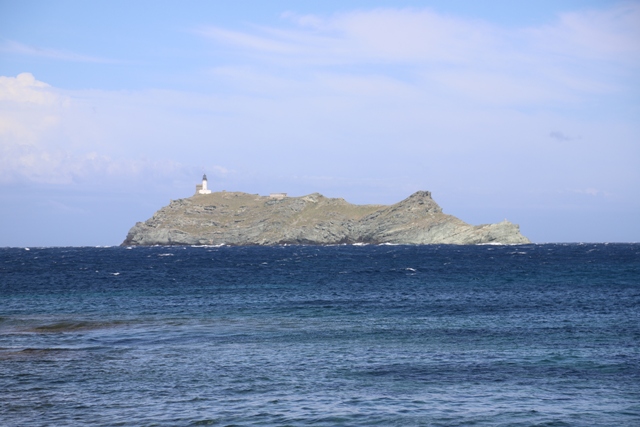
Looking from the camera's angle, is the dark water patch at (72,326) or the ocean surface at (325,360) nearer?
the ocean surface at (325,360)

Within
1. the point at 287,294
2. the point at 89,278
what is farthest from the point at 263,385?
the point at 89,278

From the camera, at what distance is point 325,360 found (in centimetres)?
3384

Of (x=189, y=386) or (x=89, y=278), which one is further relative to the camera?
(x=89, y=278)

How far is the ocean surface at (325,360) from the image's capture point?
979 inches

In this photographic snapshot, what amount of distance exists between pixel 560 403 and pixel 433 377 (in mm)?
5722

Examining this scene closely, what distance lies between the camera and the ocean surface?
24875mm

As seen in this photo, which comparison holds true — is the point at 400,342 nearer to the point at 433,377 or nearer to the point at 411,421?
the point at 433,377

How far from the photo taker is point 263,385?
28797 millimetres

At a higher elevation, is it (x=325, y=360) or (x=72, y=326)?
(x=72, y=326)

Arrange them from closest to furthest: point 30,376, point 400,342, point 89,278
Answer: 1. point 30,376
2. point 400,342
3. point 89,278

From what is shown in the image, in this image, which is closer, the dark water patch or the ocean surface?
the ocean surface

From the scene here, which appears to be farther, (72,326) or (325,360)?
(72,326)

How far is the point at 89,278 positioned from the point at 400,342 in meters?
67.6

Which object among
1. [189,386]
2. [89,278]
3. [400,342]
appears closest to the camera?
[189,386]
